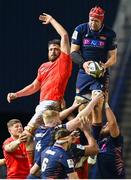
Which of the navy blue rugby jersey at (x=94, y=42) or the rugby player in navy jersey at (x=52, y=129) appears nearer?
the rugby player in navy jersey at (x=52, y=129)

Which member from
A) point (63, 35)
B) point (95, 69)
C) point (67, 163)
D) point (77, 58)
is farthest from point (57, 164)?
point (63, 35)

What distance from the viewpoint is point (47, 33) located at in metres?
→ 16.9

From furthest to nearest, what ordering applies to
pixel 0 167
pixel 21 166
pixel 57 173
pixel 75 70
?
1. pixel 75 70
2. pixel 0 167
3. pixel 21 166
4. pixel 57 173

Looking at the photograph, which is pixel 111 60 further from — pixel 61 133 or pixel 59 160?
pixel 59 160

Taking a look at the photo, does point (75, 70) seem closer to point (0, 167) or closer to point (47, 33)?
point (47, 33)

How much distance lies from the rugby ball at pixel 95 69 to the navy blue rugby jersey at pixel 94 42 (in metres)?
0.29

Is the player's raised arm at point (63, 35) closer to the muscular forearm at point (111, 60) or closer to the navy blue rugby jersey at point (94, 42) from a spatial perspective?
Result: the navy blue rugby jersey at point (94, 42)

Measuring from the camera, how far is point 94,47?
42.6ft

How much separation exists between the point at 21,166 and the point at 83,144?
0.96 m

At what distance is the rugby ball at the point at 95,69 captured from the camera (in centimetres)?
1271

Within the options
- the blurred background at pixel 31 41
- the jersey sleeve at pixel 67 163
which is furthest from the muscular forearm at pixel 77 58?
the blurred background at pixel 31 41

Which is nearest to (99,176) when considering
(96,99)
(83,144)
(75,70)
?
(83,144)

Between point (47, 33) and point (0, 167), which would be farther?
point (47, 33)

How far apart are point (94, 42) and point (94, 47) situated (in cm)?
7
